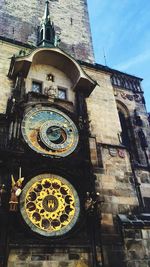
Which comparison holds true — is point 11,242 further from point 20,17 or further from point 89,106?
point 20,17

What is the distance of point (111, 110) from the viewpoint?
12.2 m

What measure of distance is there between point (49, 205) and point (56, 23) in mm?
11366

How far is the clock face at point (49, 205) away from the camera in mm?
7758

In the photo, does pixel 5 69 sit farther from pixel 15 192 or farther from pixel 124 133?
pixel 124 133

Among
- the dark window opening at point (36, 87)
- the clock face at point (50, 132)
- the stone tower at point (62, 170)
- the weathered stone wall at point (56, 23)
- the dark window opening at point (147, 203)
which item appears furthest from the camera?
the weathered stone wall at point (56, 23)

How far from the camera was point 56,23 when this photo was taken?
15.9 metres

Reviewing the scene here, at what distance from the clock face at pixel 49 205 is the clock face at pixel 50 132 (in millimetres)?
1038

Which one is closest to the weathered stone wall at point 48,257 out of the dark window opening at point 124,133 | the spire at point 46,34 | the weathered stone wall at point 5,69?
the weathered stone wall at point 5,69

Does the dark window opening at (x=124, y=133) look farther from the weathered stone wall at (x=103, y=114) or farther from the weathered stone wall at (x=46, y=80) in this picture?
the weathered stone wall at (x=46, y=80)

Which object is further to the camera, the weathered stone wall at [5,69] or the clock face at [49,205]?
the weathered stone wall at [5,69]

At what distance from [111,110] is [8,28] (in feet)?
21.7

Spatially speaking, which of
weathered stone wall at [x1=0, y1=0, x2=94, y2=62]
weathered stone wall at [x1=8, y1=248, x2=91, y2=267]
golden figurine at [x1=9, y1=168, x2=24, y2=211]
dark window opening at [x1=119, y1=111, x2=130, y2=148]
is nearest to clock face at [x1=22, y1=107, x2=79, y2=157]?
golden figurine at [x1=9, y1=168, x2=24, y2=211]

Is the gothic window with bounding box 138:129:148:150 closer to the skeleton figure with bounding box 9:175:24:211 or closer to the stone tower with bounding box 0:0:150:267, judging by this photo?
the stone tower with bounding box 0:0:150:267

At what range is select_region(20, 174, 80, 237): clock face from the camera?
7758mm
